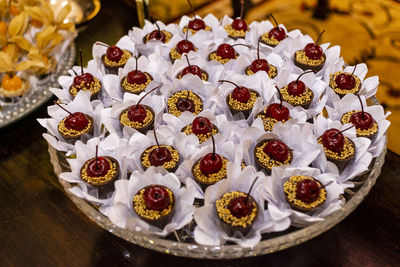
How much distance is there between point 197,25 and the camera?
58.3 inches

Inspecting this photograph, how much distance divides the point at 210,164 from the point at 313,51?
1.84ft

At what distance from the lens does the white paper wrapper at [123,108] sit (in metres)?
1.16

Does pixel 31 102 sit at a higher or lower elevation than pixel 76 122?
lower

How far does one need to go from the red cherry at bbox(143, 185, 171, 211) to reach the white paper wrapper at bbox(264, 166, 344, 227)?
231mm

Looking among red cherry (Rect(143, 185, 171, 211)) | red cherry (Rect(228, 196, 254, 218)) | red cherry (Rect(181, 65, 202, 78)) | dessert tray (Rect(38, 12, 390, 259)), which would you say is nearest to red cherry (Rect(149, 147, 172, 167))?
dessert tray (Rect(38, 12, 390, 259))

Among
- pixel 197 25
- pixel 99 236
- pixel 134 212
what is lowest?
pixel 99 236

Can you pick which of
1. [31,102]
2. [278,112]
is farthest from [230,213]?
[31,102]

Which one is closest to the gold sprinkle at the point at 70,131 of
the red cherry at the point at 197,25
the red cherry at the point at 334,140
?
the red cherry at the point at 197,25

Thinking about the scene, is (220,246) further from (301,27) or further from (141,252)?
(301,27)

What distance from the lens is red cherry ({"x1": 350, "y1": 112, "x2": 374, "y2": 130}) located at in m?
1.11

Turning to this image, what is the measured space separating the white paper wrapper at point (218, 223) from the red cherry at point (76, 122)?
44 centimetres

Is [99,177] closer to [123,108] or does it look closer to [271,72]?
[123,108]

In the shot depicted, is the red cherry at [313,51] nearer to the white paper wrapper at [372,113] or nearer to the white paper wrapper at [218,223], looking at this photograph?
the white paper wrapper at [372,113]

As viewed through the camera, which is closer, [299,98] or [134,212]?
[134,212]
